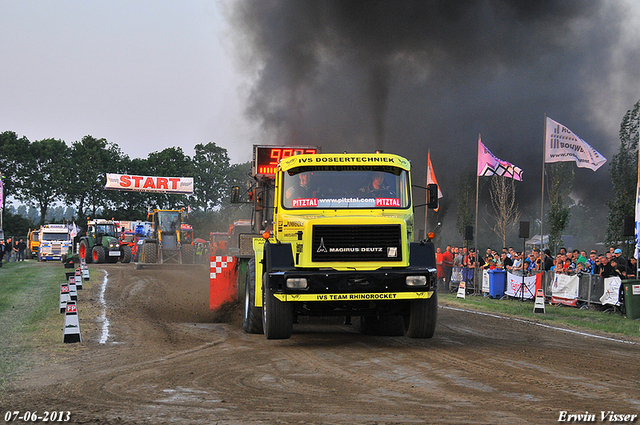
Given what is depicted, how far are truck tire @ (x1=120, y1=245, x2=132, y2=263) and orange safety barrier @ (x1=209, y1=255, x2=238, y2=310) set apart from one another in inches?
1243

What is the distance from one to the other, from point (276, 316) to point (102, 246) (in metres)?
36.3

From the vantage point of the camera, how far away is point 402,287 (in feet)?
32.6

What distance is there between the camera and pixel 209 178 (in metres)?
95.1

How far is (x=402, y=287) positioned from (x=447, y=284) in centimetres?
1669

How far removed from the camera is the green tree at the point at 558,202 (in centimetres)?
3588

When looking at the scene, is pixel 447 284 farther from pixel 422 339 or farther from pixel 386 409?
pixel 386 409

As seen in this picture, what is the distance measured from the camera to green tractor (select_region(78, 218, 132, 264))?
43.8 m

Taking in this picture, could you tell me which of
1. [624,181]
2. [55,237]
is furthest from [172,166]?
[624,181]

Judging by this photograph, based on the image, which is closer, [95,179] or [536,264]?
[536,264]

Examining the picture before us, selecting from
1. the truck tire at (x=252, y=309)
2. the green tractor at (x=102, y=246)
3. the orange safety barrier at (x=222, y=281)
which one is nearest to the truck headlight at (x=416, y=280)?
the truck tire at (x=252, y=309)

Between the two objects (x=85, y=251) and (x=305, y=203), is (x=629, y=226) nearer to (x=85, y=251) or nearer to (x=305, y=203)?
(x=305, y=203)

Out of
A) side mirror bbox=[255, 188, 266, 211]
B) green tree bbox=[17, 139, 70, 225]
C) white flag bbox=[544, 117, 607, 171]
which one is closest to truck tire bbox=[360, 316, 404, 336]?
side mirror bbox=[255, 188, 266, 211]

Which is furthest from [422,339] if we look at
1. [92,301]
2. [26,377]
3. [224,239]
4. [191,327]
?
[224,239]

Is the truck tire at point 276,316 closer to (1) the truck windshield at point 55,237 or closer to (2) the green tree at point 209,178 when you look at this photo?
(1) the truck windshield at point 55,237
